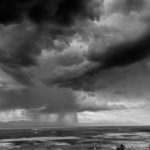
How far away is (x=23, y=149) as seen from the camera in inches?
2413

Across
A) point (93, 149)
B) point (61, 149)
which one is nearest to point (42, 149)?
point (61, 149)

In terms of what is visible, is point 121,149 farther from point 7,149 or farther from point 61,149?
point 7,149

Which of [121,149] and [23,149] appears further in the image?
[23,149]

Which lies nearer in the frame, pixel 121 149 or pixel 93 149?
pixel 121 149

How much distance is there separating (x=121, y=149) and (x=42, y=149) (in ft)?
82.3

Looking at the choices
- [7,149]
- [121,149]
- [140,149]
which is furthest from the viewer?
[7,149]

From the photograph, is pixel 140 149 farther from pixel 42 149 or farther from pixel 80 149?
pixel 42 149

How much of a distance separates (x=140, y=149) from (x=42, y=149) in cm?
Answer: 2714

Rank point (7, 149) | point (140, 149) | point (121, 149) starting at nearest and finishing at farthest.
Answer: point (121, 149), point (140, 149), point (7, 149)

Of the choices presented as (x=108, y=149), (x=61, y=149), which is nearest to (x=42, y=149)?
(x=61, y=149)

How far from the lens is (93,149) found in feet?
193

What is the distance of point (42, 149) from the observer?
60844mm

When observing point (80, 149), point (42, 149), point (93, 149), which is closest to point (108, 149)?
point (93, 149)

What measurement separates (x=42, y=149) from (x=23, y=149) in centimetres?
554
